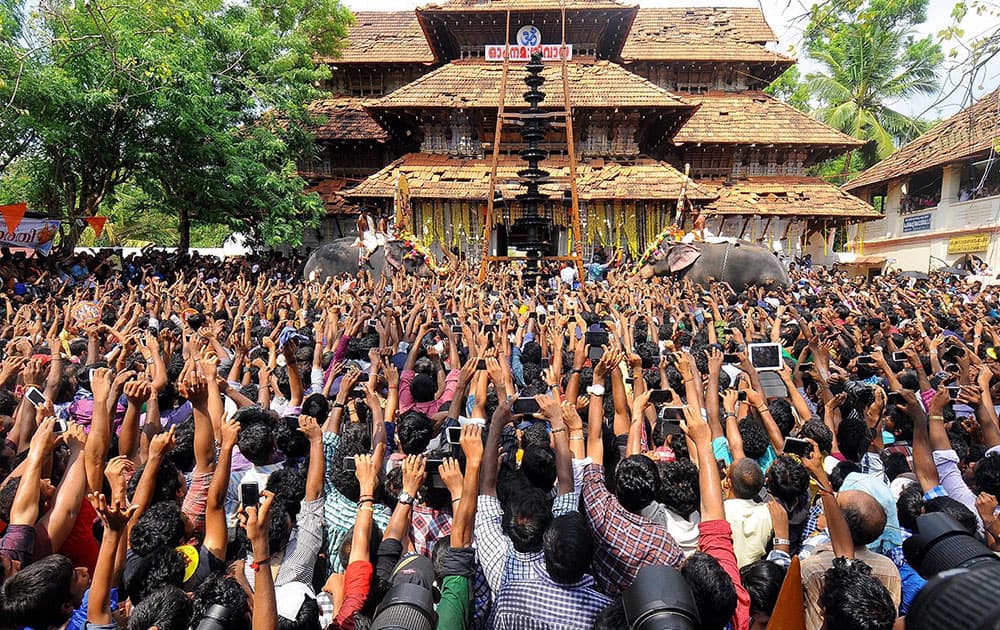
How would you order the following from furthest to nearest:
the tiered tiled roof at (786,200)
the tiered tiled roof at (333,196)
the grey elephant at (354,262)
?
the tiered tiled roof at (333,196) < the tiered tiled roof at (786,200) < the grey elephant at (354,262)

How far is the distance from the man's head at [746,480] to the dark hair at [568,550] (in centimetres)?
120

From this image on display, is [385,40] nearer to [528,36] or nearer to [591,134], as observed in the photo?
[528,36]

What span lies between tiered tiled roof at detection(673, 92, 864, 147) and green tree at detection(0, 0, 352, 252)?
14.6m

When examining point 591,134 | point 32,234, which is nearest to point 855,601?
point 32,234

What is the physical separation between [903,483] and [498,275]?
38.4ft

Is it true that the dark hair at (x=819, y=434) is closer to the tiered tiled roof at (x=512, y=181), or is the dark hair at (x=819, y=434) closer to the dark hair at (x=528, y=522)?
the dark hair at (x=528, y=522)

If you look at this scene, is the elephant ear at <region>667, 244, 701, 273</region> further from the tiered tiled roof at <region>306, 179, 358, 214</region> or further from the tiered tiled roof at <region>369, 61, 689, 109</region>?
the tiered tiled roof at <region>306, 179, 358, 214</region>

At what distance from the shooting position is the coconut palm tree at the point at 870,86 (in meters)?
27.8

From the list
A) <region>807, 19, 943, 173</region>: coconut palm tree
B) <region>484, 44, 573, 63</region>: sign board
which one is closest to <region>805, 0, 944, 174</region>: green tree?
<region>807, 19, 943, 173</region>: coconut palm tree

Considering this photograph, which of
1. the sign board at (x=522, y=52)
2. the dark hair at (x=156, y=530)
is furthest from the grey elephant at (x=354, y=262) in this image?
the dark hair at (x=156, y=530)

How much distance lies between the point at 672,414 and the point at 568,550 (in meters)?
1.66

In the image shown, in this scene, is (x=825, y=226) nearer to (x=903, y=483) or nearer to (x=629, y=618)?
(x=903, y=483)

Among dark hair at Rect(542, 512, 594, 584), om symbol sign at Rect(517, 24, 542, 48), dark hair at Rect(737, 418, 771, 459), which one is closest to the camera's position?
dark hair at Rect(542, 512, 594, 584)

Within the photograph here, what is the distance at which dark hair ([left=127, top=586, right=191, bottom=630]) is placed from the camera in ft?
6.52
